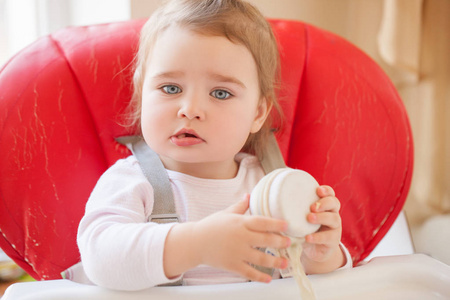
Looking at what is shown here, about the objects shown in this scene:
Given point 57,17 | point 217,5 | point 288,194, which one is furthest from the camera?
point 57,17

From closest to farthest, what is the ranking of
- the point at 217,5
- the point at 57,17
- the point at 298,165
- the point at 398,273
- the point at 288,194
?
the point at 288,194, the point at 398,273, the point at 217,5, the point at 298,165, the point at 57,17

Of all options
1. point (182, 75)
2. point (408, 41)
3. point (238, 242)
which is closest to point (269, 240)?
point (238, 242)

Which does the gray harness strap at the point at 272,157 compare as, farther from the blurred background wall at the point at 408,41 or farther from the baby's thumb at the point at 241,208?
the blurred background wall at the point at 408,41

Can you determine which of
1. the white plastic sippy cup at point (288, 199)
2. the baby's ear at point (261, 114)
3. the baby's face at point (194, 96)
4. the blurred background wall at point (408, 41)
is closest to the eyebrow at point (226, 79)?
the baby's face at point (194, 96)

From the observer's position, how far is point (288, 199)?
21.7 inches

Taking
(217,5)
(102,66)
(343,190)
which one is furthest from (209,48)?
(343,190)

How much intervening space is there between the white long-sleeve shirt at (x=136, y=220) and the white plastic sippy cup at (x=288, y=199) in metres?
0.13

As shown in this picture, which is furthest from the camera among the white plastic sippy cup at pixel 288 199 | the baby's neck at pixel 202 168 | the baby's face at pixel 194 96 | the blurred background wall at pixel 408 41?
the blurred background wall at pixel 408 41

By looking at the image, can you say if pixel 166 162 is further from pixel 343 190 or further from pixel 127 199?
pixel 343 190

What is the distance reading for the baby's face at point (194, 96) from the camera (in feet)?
2.36

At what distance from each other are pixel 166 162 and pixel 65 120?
173mm

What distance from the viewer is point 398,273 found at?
0.66 meters

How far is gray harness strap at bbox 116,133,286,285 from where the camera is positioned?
2.39 ft

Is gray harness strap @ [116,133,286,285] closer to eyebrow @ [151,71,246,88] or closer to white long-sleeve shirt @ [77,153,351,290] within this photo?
white long-sleeve shirt @ [77,153,351,290]
